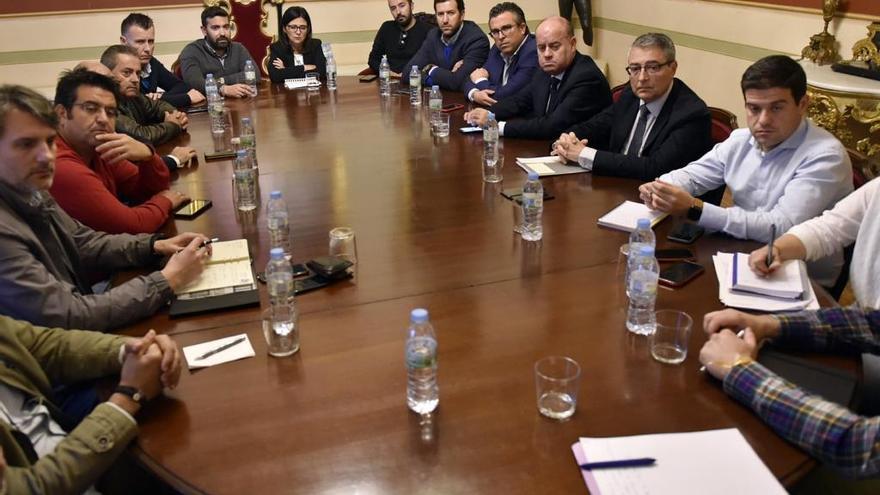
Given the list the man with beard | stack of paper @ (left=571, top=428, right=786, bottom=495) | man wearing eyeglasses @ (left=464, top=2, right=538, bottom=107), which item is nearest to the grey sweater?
the man with beard

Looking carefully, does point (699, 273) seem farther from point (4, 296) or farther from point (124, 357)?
point (4, 296)

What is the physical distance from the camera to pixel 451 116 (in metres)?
3.69

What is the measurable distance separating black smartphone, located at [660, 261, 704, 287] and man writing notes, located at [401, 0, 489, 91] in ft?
9.23

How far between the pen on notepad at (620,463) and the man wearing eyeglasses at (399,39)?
4.49 meters

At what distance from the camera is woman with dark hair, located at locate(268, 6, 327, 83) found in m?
4.83

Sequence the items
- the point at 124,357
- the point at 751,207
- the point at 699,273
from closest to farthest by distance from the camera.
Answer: the point at 124,357
the point at 699,273
the point at 751,207

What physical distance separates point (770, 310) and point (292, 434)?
114 cm

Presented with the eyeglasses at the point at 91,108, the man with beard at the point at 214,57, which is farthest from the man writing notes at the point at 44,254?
the man with beard at the point at 214,57

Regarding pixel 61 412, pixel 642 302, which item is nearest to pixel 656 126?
pixel 642 302

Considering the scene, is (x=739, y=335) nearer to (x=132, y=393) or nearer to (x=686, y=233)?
(x=686, y=233)

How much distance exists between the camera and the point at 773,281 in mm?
1696

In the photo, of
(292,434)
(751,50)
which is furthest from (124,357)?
(751,50)

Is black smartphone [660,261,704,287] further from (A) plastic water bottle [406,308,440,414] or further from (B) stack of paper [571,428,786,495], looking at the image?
(A) plastic water bottle [406,308,440,414]

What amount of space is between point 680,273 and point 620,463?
79cm
